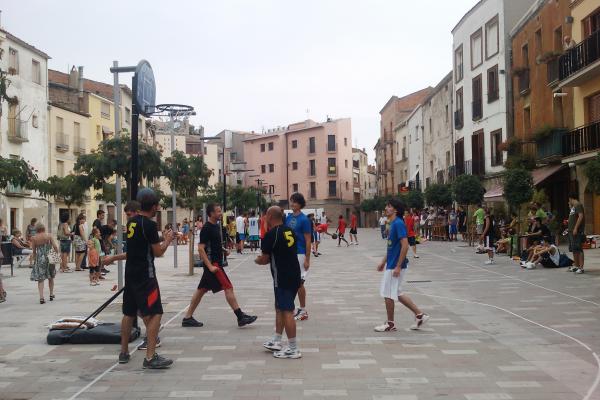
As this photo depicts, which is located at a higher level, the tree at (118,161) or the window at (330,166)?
the window at (330,166)

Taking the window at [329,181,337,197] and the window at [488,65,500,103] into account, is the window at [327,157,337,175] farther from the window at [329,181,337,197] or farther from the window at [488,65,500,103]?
the window at [488,65,500,103]

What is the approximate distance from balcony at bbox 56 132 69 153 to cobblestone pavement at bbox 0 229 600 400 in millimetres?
32067

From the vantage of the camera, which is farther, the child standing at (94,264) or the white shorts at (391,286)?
the child standing at (94,264)

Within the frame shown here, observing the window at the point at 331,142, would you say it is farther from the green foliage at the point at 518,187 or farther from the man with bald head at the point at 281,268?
the man with bald head at the point at 281,268

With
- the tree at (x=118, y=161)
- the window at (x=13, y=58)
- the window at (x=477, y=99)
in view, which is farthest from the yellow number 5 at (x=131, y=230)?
the window at (x=13, y=58)

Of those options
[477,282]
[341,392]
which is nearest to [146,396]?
[341,392]

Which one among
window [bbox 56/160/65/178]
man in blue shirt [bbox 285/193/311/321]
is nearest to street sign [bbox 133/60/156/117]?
man in blue shirt [bbox 285/193/311/321]

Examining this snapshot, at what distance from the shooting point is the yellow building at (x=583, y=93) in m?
22.2

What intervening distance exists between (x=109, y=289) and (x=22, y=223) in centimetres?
2772

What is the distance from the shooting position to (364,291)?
40.8ft

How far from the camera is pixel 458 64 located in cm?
3953

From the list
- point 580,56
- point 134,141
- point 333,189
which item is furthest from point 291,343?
point 333,189

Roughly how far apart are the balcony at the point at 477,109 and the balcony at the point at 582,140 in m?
11.2

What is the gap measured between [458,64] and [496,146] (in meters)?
8.06
